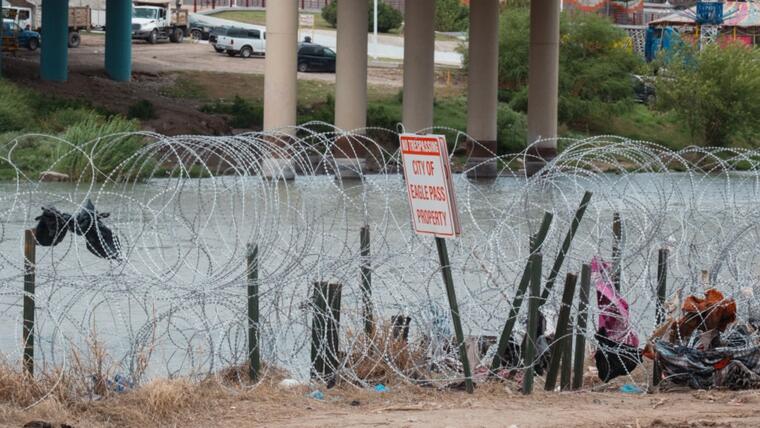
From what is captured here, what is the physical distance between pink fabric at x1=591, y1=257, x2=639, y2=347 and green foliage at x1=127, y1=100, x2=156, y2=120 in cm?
3743

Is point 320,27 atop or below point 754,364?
atop

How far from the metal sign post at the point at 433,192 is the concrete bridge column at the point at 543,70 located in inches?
1556

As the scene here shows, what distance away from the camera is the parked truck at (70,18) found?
72812 mm

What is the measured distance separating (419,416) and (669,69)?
5066cm

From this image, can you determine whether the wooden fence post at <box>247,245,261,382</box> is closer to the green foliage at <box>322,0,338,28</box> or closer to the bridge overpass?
the bridge overpass

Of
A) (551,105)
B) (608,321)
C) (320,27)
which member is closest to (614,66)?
(551,105)

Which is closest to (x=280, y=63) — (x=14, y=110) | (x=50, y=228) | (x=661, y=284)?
(x=14, y=110)

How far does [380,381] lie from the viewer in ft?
37.4

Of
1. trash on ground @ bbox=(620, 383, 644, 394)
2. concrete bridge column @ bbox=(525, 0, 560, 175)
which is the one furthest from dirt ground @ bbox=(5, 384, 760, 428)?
concrete bridge column @ bbox=(525, 0, 560, 175)

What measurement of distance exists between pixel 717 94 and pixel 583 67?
6916 mm

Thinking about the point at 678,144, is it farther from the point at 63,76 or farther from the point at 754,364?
the point at 754,364

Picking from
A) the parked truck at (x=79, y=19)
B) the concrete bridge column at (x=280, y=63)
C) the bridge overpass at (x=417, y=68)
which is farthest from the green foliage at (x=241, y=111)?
the parked truck at (x=79, y=19)

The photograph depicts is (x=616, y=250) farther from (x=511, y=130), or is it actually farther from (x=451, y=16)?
(x=451, y=16)

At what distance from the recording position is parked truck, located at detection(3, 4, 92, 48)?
72.8 m
